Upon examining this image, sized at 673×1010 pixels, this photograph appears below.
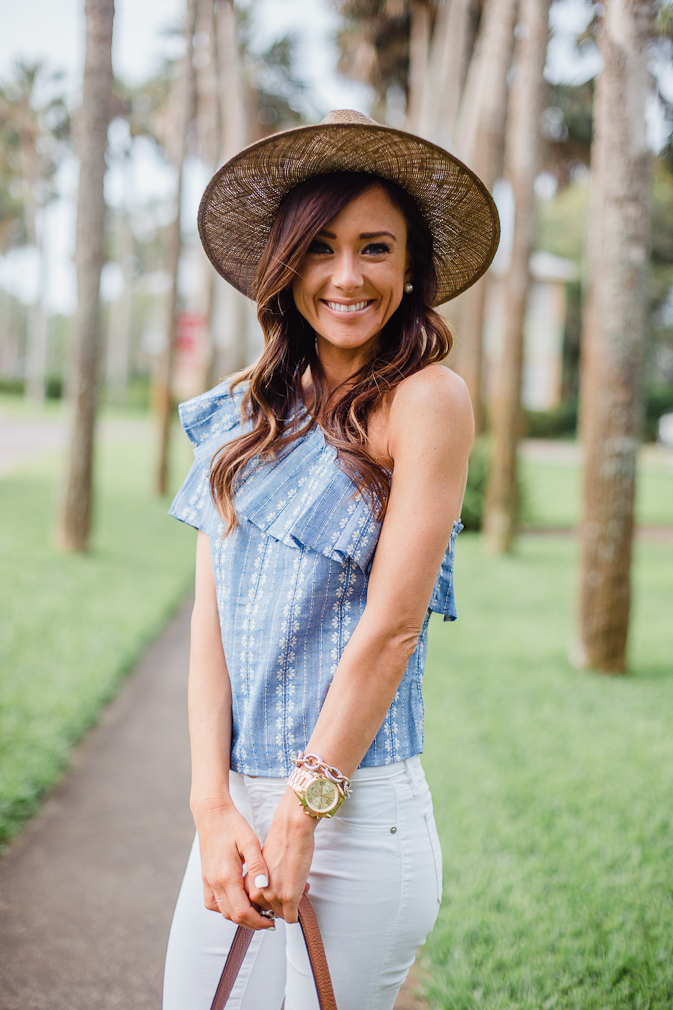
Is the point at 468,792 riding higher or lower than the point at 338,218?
lower

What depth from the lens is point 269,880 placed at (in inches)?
50.5

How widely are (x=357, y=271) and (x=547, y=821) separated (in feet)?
9.67

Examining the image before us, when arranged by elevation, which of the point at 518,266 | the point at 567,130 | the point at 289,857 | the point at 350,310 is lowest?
the point at 289,857

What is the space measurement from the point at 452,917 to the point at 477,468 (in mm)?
9796

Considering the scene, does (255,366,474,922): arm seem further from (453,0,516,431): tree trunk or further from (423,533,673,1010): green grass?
(453,0,516,431): tree trunk

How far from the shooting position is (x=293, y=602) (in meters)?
1.38

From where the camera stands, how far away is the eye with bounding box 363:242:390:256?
1.50m

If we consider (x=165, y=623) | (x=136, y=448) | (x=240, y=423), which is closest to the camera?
(x=240, y=423)

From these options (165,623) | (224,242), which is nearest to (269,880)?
(224,242)

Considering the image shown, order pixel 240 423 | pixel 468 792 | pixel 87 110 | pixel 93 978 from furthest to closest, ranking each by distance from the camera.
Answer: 1. pixel 87 110
2. pixel 468 792
3. pixel 93 978
4. pixel 240 423

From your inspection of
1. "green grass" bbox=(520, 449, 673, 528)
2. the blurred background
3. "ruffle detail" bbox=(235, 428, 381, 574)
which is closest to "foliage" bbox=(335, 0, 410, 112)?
the blurred background

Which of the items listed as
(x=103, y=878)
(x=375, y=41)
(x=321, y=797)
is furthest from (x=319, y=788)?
(x=375, y=41)

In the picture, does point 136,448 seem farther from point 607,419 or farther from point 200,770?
point 200,770

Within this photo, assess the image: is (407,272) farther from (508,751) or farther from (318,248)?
(508,751)
